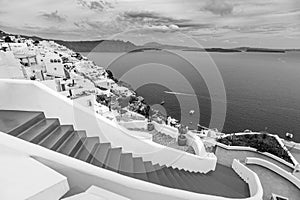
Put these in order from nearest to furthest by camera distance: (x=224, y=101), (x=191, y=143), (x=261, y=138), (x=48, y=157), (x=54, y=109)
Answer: (x=48, y=157), (x=54, y=109), (x=191, y=143), (x=261, y=138), (x=224, y=101)

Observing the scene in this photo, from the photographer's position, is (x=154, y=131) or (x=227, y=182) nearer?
(x=227, y=182)

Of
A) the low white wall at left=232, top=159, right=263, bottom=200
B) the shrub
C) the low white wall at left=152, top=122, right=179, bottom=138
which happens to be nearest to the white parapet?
the low white wall at left=232, top=159, right=263, bottom=200

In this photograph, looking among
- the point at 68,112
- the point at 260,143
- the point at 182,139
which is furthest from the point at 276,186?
the point at 68,112

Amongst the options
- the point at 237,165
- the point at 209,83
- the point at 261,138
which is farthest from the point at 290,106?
the point at 237,165

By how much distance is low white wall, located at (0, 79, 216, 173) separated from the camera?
275 cm

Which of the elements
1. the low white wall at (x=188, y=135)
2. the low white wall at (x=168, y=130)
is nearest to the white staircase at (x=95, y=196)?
the low white wall at (x=188, y=135)

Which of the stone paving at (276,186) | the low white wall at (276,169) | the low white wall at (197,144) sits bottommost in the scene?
the stone paving at (276,186)

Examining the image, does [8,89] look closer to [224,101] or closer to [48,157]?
[48,157]

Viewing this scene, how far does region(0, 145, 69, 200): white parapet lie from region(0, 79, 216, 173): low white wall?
149 centimetres

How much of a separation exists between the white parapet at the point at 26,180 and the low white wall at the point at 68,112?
1.49 m

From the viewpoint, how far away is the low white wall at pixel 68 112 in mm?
2752

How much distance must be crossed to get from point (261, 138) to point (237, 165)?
3.51 m

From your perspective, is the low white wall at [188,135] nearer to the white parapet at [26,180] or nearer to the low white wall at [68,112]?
the low white wall at [68,112]

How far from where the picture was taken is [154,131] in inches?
259
